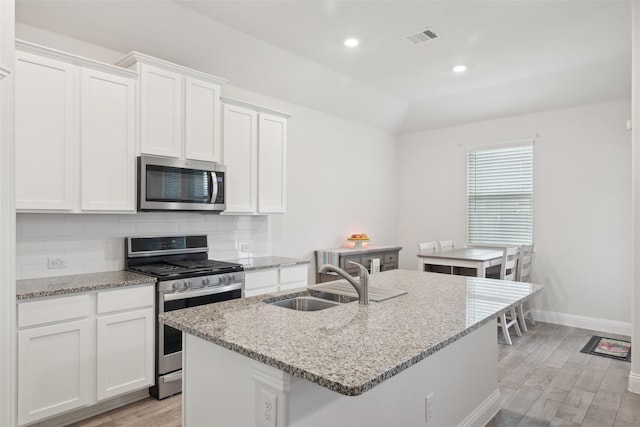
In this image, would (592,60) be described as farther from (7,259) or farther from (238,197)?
(7,259)

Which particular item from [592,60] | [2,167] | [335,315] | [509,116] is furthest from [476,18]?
[2,167]

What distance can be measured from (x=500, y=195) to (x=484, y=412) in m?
3.65

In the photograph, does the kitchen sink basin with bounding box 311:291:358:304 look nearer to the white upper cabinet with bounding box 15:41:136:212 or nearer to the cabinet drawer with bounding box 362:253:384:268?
the white upper cabinet with bounding box 15:41:136:212

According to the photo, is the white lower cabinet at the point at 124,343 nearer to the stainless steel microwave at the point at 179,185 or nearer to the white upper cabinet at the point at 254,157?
the stainless steel microwave at the point at 179,185

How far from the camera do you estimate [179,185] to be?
3.31 m

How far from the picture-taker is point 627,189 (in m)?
4.57

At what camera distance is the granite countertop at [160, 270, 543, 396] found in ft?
3.99

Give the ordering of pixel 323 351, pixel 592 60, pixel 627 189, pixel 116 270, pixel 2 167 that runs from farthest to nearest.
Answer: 1. pixel 627 189
2. pixel 592 60
3. pixel 116 270
4. pixel 2 167
5. pixel 323 351

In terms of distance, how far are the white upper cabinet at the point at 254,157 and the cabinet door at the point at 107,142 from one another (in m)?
0.90

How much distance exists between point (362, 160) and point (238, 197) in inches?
103

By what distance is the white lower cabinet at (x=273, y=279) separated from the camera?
3.58m

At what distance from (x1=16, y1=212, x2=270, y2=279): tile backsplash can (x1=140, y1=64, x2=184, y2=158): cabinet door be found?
65cm

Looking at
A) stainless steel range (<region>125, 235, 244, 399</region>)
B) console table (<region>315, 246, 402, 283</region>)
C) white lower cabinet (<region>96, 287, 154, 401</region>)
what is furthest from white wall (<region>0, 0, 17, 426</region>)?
console table (<region>315, 246, 402, 283</region>)

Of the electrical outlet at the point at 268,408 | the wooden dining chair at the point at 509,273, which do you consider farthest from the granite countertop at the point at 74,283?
the wooden dining chair at the point at 509,273
